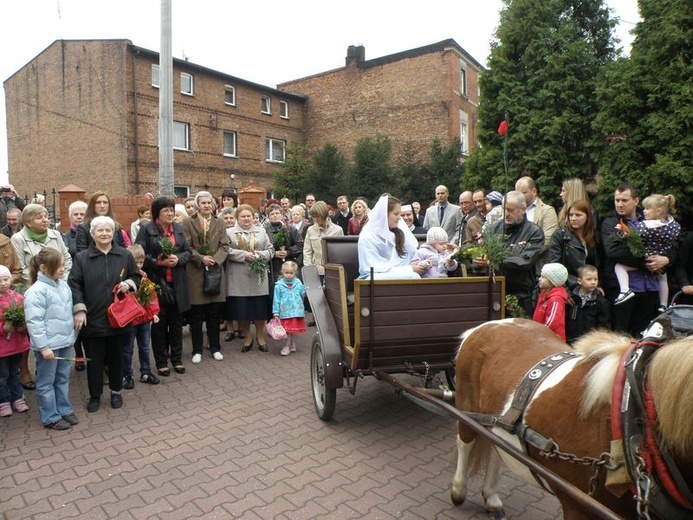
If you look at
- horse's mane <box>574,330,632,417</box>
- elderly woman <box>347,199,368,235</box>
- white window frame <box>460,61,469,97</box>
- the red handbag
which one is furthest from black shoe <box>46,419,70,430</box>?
white window frame <box>460,61,469,97</box>

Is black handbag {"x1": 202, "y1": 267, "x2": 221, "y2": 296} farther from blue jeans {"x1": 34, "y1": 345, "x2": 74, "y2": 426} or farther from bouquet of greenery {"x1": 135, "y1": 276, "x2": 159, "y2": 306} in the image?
blue jeans {"x1": 34, "y1": 345, "x2": 74, "y2": 426}

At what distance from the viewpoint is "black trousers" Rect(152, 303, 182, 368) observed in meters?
6.12

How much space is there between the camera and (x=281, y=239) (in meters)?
8.17

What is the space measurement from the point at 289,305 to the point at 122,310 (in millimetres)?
2600

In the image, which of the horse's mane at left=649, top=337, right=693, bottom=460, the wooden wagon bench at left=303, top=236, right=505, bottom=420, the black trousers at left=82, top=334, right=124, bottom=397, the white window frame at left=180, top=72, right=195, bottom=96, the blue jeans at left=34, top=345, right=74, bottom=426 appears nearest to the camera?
the horse's mane at left=649, top=337, right=693, bottom=460

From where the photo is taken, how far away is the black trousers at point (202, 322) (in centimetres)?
667

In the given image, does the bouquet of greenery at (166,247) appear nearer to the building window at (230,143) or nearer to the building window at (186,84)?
the building window at (186,84)

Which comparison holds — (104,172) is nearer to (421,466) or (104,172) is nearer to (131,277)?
(131,277)

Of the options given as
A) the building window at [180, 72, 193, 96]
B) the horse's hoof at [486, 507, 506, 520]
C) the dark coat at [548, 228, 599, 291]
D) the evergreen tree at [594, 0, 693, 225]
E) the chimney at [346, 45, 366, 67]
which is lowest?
the horse's hoof at [486, 507, 506, 520]

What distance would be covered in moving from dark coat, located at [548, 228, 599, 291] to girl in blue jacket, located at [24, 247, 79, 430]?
490cm

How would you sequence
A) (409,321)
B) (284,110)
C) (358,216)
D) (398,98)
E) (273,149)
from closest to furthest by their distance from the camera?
(409,321), (358,216), (398,98), (273,149), (284,110)

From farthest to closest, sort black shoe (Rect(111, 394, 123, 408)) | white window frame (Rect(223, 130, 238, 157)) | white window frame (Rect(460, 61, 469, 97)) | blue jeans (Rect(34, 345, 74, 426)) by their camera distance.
Result: white window frame (Rect(460, 61, 469, 97)) < white window frame (Rect(223, 130, 238, 157)) < black shoe (Rect(111, 394, 123, 408)) < blue jeans (Rect(34, 345, 74, 426))

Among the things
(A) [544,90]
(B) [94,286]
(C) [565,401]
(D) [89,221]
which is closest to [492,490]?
(C) [565,401]

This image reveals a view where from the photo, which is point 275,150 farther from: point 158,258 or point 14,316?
point 14,316
